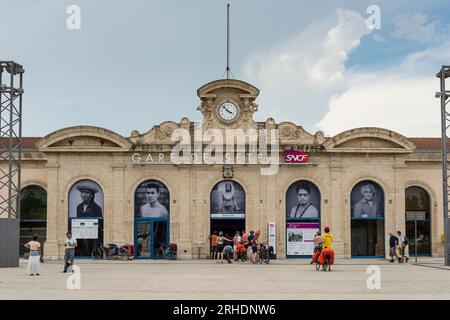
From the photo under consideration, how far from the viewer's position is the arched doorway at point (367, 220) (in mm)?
40125

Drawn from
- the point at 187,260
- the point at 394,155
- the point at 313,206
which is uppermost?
the point at 394,155

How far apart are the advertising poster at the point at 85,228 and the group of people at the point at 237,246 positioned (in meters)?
6.67

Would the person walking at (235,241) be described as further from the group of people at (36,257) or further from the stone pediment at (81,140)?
the group of people at (36,257)

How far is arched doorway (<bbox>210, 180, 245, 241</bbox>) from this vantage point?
3969 centimetres

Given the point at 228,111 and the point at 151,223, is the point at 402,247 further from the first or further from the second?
the point at 151,223

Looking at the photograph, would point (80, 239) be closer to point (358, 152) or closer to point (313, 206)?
→ point (313, 206)

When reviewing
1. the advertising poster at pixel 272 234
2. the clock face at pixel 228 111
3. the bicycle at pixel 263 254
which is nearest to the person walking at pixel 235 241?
the bicycle at pixel 263 254

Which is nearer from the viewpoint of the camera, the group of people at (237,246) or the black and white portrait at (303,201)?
the group of people at (237,246)

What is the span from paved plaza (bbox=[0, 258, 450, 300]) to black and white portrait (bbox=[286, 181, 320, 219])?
7814 millimetres
